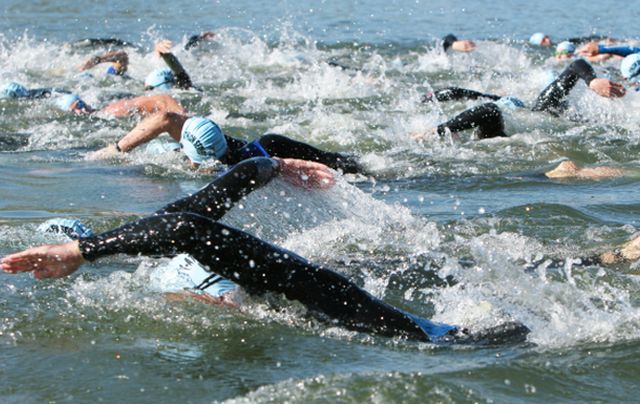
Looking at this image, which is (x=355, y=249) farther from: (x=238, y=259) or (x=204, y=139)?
(x=238, y=259)

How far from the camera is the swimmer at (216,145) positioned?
23.5 feet

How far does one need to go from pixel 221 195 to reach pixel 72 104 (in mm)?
7863

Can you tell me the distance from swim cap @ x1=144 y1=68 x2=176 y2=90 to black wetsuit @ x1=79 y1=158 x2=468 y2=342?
8.46 meters

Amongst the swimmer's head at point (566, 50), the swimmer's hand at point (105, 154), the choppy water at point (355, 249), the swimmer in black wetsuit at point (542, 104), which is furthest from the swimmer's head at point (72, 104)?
the swimmer's head at point (566, 50)

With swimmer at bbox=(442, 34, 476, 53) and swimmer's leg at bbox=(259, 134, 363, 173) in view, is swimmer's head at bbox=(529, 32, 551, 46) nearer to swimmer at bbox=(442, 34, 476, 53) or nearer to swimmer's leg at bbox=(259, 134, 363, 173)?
swimmer at bbox=(442, 34, 476, 53)

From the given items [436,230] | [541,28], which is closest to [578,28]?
[541,28]

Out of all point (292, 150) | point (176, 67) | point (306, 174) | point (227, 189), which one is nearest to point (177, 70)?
point (176, 67)

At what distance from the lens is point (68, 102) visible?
1262 cm

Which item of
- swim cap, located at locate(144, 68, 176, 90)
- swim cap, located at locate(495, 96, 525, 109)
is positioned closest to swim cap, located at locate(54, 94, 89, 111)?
swim cap, located at locate(144, 68, 176, 90)

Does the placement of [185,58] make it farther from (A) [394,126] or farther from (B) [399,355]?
(B) [399,355]

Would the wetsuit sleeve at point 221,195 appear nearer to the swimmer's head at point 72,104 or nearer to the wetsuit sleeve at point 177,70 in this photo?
the swimmer's head at point 72,104

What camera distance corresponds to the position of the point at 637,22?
2480cm

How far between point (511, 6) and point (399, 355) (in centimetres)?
2444

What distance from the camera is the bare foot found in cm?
454
